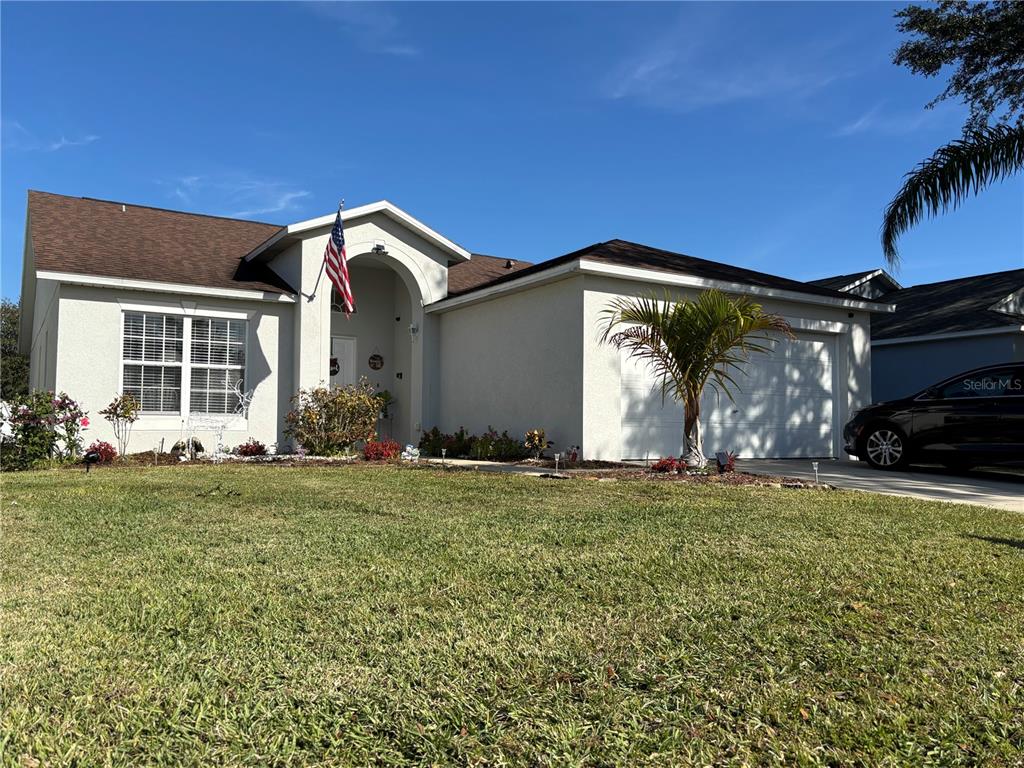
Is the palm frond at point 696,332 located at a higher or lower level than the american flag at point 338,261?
lower

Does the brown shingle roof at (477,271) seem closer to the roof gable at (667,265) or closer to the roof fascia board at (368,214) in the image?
the roof fascia board at (368,214)

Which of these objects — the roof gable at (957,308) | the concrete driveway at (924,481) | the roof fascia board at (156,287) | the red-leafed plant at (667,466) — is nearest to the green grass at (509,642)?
the concrete driveway at (924,481)

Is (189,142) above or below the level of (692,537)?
above

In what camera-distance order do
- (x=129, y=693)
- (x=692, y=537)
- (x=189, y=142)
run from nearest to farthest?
(x=129, y=693) → (x=692, y=537) → (x=189, y=142)

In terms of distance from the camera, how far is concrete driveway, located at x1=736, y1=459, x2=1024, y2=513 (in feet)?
25.4

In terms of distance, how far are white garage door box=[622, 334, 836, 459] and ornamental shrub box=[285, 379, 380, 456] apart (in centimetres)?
495

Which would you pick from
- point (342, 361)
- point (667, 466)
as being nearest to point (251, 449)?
point (342, 361)

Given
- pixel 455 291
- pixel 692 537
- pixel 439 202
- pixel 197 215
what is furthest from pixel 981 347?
pixel 197 215

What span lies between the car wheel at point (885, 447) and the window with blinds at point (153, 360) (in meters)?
12.4

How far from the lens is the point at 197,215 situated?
17.3 metres

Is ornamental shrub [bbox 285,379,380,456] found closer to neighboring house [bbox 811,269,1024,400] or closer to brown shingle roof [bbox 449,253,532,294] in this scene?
brown shingle roof [bbox 449,253,532,294]

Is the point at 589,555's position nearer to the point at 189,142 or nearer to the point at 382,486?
the point at 382,486

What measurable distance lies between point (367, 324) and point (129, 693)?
14657mm

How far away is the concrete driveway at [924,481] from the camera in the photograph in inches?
305
